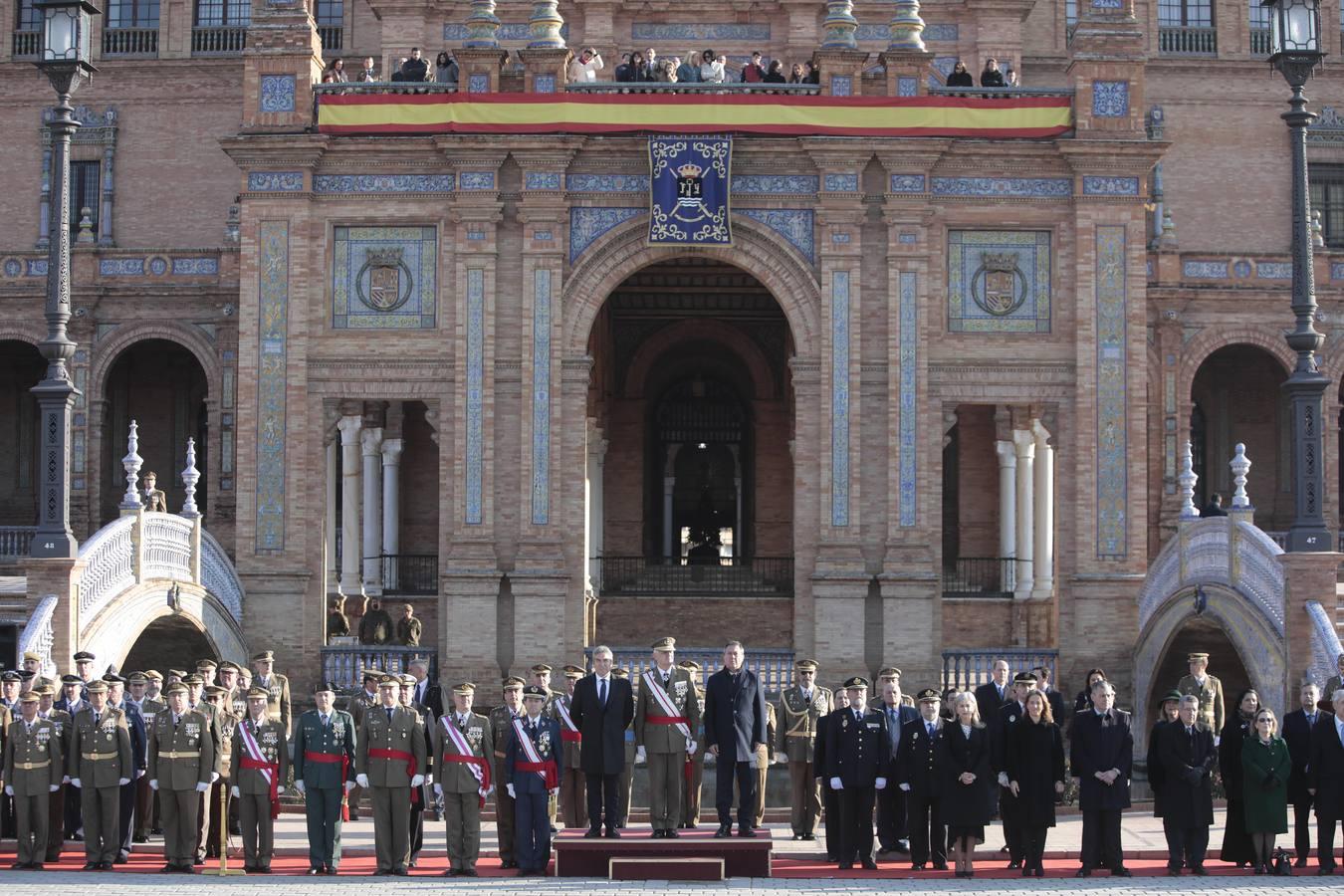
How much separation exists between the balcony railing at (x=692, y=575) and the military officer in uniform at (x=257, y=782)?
1501 centimetres

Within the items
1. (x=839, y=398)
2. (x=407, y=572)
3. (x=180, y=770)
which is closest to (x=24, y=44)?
(x=407, y=572)

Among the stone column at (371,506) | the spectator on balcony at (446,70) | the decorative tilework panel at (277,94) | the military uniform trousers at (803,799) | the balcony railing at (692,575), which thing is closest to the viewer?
the military uniform trousers at (803,799)

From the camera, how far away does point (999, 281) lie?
29.2 meters

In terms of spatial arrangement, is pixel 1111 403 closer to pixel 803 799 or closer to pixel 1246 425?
pixel 803 799

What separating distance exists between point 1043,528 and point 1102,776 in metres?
14.7

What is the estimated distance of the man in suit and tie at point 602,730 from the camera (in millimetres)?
19672

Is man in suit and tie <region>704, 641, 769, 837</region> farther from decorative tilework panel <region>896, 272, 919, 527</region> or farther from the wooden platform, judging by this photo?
decorative tilework panel <region>896, 272, 919, 527</region>

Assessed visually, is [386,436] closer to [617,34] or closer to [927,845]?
[617,34]

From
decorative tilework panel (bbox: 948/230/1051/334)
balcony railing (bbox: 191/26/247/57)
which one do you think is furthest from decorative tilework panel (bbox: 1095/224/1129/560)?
balcony railing (bbox: 191/26/247/57)

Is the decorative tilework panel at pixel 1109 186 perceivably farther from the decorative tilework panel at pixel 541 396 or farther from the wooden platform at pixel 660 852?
the wooden platform at pixel 660 852

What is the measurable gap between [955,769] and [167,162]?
2637 cm

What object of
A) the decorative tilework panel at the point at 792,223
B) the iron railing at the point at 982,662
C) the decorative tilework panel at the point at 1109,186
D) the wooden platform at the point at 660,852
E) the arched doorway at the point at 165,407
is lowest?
the wooden platform at the point at 660,852

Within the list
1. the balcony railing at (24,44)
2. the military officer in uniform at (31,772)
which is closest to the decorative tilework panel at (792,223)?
the military officer in uniform at (31,772)

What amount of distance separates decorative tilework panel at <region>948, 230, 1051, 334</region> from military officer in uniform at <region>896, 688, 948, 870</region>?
1064 centimetres
